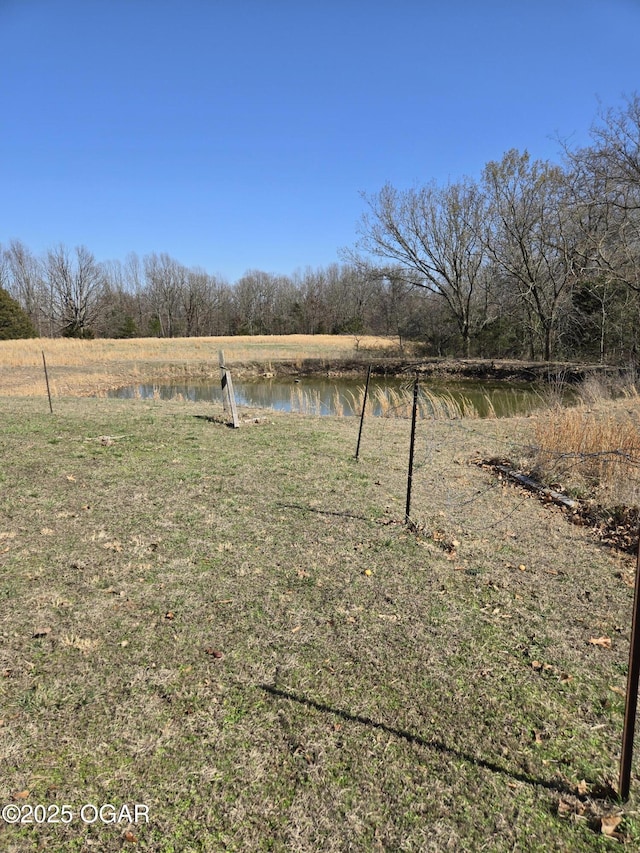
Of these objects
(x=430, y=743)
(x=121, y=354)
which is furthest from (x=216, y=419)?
(x=121, y=354)

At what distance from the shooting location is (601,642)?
308cm

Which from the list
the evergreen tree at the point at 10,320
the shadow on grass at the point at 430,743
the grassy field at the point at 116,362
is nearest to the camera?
the shadow on grass at the point at 430,743

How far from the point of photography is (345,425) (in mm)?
10461

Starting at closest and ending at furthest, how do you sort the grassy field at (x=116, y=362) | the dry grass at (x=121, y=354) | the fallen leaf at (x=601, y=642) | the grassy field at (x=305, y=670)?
the grassy field at (x=305, y=670) < the fallen leaf at (x=601, y=642) < the grassy field at (x=116, y=362) < the dry grass at (x=121, y=354)

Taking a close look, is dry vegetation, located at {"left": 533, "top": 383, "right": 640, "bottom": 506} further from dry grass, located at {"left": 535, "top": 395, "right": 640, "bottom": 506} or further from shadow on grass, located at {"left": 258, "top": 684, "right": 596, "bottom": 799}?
shadow on grass, located at {"left": 258, "top": 684, "right": 596, "bottom": 799}

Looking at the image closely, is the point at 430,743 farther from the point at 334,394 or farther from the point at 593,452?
the point at 334,394

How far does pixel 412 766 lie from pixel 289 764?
1.81 feet

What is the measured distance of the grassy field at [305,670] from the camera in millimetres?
1908

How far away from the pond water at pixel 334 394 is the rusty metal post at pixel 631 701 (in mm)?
10764

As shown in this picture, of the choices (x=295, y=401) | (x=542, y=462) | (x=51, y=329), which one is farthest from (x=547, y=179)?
(x=51, y=329)

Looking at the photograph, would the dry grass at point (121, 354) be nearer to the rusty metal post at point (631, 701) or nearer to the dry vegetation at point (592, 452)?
the dry vegetation at point (592, 452)

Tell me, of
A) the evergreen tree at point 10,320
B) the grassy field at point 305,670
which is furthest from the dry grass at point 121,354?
the grassy field at point 305,670

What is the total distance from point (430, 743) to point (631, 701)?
35.4 inches

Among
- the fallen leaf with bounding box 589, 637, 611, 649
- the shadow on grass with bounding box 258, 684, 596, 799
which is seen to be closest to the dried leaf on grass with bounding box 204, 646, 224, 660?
the shadow on grass with bounding box 258, 684, 596, 799
